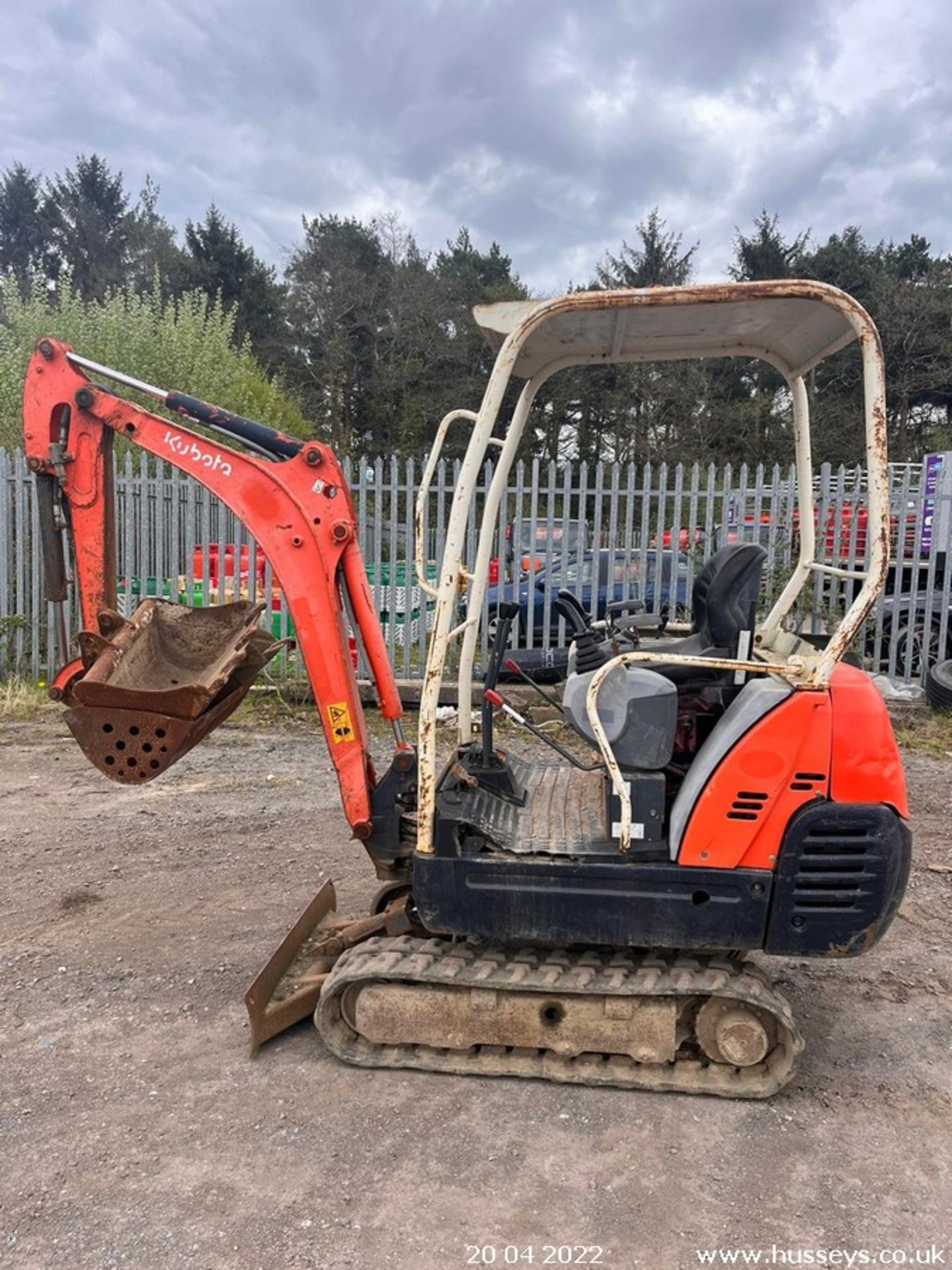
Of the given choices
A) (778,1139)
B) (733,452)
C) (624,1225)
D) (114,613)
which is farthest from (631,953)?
(733,452)

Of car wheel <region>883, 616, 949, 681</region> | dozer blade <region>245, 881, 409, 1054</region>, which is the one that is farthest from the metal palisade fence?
dozer blade <region>245, 881, 409, 1054</region>

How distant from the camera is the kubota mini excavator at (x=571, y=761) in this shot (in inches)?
122

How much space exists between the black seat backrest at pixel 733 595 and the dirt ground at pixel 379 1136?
1647mm

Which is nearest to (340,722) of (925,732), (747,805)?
(747,805)

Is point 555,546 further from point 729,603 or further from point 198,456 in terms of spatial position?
point 198,456

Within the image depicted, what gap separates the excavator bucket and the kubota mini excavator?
0.01 meters

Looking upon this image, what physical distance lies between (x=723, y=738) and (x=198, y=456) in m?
2.29

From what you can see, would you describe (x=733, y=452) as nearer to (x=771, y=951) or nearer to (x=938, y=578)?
(x=938, y=578)

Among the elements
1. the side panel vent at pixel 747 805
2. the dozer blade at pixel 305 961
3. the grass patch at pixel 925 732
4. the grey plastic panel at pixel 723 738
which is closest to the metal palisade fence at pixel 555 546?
the grass patch at pixel 925 732

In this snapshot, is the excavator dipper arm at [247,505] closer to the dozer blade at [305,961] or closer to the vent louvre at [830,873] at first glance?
the dozer blade at [305,961]

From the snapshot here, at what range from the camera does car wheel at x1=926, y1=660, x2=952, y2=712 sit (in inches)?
364

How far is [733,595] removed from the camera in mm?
3727

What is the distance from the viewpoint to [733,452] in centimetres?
2494

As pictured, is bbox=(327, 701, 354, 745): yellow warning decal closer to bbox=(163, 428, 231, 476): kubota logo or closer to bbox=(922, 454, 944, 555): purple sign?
bbox=(163, 428, 231, 476): kubota logo
